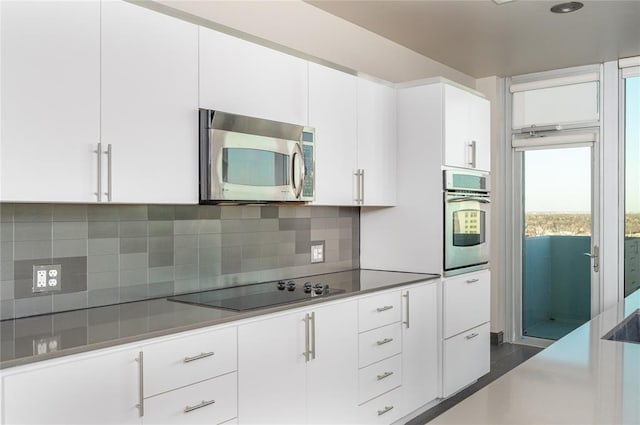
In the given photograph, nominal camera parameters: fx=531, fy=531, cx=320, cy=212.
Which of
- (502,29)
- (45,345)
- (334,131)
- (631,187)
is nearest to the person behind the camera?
(45,345)

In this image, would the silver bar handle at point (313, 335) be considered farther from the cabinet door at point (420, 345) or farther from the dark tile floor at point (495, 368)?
the dark tile floor at point (495, 368)

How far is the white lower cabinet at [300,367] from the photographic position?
7.51 ft

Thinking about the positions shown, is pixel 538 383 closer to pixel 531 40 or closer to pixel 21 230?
pixel 21 230

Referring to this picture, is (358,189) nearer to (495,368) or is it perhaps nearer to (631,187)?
(495,368)

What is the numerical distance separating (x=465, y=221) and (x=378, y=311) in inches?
43.3

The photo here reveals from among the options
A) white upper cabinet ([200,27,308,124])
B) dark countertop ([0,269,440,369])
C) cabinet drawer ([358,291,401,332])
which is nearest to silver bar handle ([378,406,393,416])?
cabinet drawer ([358,291,401,332])

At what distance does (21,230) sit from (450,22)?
307cm

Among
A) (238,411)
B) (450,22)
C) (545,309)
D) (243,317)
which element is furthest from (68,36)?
(545,309)

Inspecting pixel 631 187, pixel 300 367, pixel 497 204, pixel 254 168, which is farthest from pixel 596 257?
pixel 254 168

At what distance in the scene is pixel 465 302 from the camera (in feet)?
12.3

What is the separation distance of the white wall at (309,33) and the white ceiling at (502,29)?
0.07 meters

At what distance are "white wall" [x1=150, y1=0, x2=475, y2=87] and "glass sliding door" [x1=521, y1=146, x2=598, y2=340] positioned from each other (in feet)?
5.10

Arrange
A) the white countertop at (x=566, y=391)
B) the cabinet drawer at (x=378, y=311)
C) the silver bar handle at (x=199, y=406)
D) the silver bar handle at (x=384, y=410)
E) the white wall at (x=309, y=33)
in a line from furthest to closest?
→ the silver bar handle at (x=384, y=410)
the cabinet drawer at (x=378, y=311)
the white wall at (x=309, y=33)
the silver bar handle at (x=199, y=406)
the white countertop at (x=566, y=391)

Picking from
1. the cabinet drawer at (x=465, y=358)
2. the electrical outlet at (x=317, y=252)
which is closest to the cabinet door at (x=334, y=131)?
the electrical outlet at (x=317, y=252)
